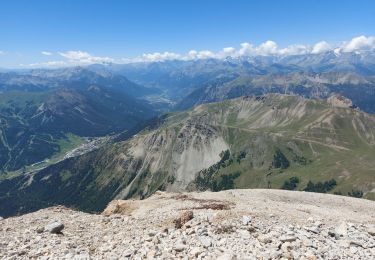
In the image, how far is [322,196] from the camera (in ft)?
271

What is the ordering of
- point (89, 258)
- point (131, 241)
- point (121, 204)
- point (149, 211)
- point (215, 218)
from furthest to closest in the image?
point (121, 204), point (149, 211), point (215, 218), point (131, 241), point (89, 258)

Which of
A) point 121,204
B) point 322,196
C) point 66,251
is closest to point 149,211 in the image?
point 121,204

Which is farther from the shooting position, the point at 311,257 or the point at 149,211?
the point at 149,211

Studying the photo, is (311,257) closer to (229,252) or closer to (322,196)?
(229,252)

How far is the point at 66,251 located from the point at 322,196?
66316 mm

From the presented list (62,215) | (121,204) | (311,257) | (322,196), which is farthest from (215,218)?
(322,196)

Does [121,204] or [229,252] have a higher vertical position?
[229,252]

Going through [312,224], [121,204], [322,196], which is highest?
[312,224]

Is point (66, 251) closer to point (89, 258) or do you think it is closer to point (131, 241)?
point (89, 258)

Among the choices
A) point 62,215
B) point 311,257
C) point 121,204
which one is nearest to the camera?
point 311,257

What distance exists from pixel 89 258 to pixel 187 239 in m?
6.41

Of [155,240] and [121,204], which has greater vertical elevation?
[155,240]

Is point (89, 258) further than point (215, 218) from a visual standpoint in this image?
No

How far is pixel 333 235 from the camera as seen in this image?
96.0 ft
